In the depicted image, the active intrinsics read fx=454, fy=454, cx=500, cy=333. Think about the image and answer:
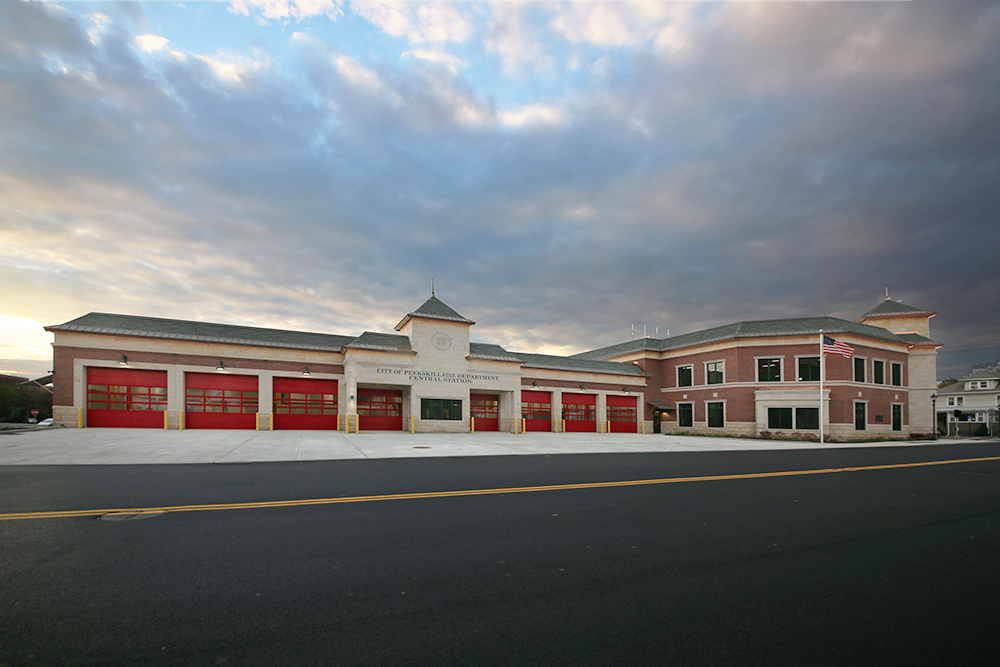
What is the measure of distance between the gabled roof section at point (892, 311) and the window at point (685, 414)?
20127 mm

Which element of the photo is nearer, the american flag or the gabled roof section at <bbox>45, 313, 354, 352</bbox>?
the gabled roof section at <bbox>45, 313, 354, 352</bbox>

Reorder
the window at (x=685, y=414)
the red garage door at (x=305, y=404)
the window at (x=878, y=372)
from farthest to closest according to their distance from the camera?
the window at (x=685, y=414)
the window at (x=878, y=372)
the red garage door at (x=305, y=404)

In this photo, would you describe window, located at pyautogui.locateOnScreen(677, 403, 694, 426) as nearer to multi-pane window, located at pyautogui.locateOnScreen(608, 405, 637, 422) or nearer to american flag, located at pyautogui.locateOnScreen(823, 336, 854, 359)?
multi-pane window, located at pyautogui.locateOnScreen(608, 405, 637, 422)

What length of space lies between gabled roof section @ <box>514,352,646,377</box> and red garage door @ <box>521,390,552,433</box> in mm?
2188

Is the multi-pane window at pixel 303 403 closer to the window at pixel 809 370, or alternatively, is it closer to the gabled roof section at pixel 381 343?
the gabled roof section at pixel 381 343

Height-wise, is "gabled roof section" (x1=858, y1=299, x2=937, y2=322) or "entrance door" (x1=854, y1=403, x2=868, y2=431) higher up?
"gabled roof section" (x1=858, y1=299, x2=937, y2=322)

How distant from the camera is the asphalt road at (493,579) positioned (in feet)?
10.2

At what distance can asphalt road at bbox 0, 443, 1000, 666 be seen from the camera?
3.10 metres

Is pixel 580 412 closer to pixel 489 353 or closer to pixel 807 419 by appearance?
pixel 489 353

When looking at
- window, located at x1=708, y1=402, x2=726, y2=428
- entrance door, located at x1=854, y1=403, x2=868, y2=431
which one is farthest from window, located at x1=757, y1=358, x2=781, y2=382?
entrance door, located at x1=854, y1=403, x2=868, y2=431

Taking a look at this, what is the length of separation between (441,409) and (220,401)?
1326 centimetres

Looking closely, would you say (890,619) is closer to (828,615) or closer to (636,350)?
(828,615)

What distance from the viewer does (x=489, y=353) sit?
33.5 meters

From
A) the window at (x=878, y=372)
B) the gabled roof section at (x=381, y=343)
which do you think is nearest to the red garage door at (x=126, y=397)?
the gabled roof section at (x=381, y=343)
